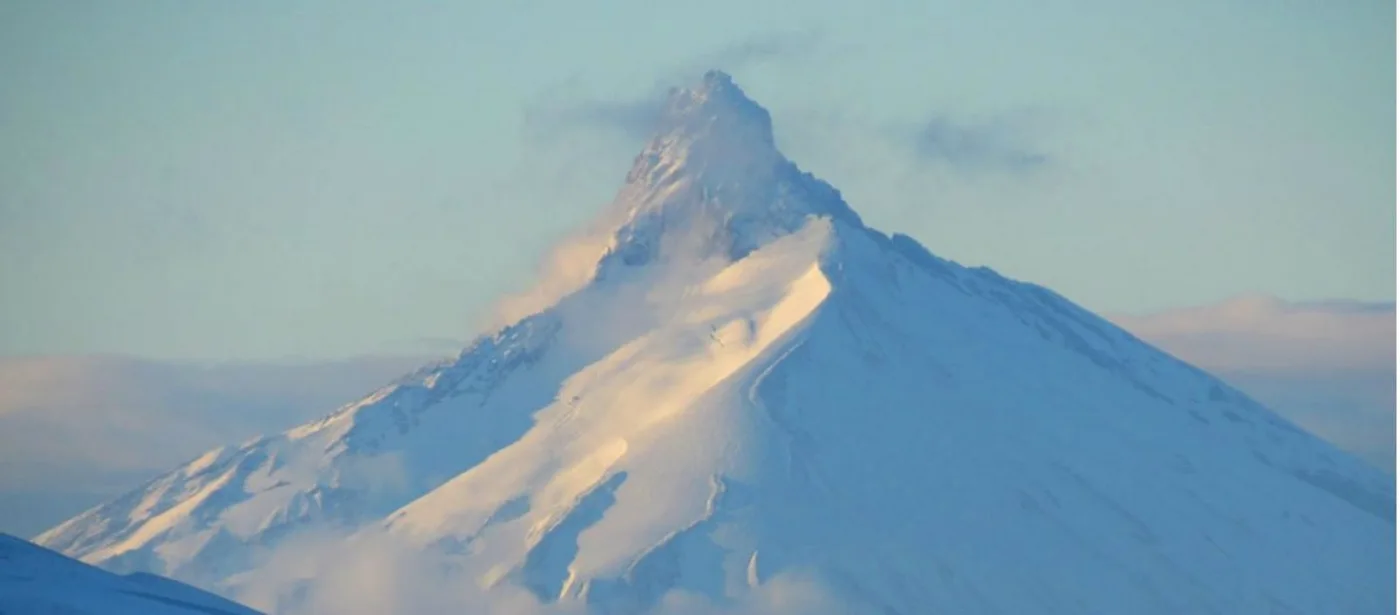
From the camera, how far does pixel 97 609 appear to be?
144 meters

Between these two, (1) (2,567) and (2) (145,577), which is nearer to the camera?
(1) (2,567)

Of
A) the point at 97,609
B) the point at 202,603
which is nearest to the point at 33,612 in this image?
the point at 97,609

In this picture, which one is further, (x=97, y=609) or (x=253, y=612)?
(x=253, y=612)

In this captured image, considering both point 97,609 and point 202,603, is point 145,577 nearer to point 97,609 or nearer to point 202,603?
point 202,603

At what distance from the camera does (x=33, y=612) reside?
464ft

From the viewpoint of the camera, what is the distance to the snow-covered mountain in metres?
144

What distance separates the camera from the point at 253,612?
15550 cm

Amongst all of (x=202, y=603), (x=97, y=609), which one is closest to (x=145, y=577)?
(x=202, y=603)

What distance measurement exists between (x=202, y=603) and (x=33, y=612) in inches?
626

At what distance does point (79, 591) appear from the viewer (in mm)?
148125

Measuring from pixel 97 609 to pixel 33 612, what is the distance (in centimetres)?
378

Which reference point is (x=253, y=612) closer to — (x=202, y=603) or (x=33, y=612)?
(x=202, y=603)

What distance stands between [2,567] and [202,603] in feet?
37.6

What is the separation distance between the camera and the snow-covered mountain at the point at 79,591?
144 metres
